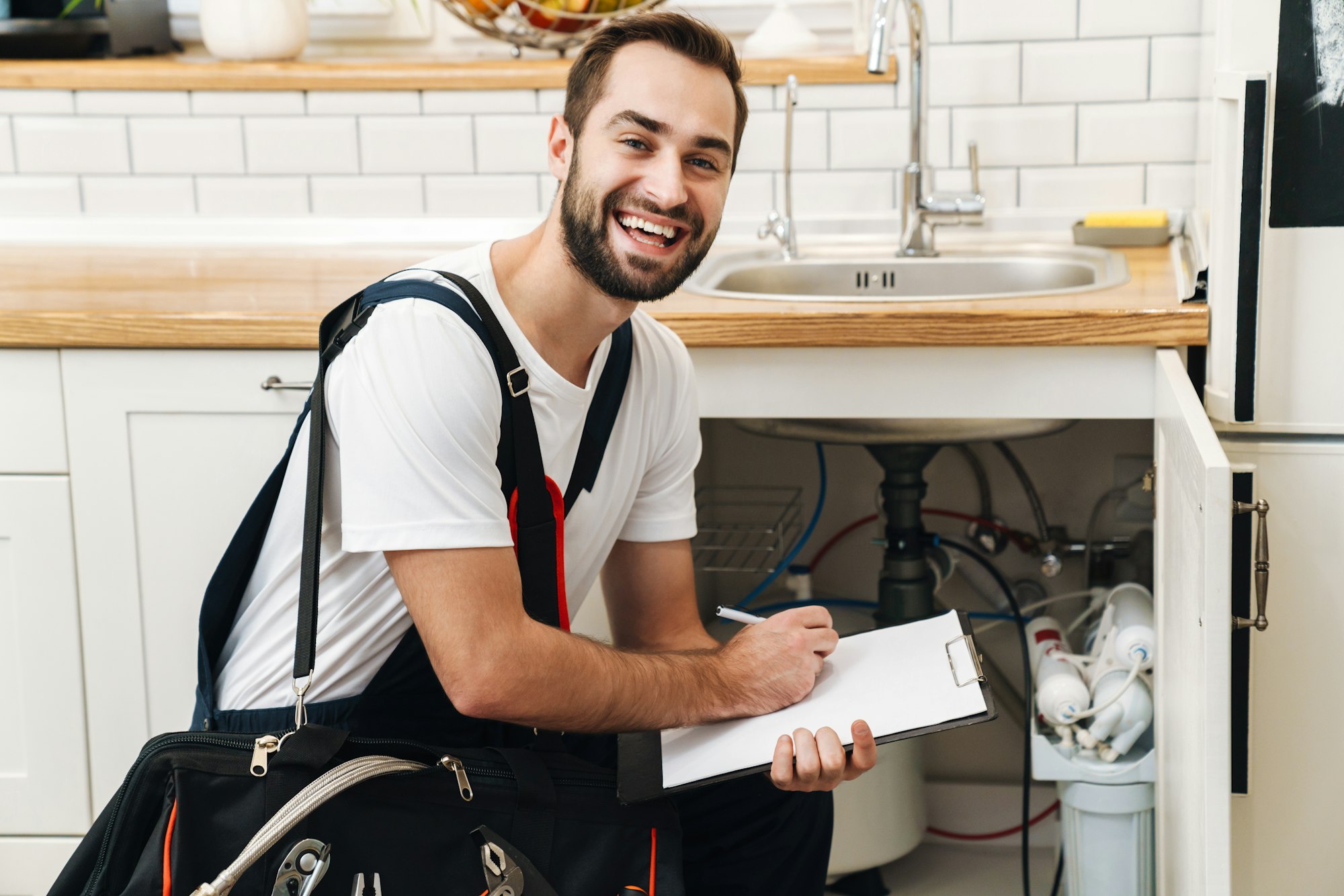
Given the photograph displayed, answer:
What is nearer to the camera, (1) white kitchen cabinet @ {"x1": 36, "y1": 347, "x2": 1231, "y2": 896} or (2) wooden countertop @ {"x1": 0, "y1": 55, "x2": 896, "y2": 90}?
(1) white kitchen cabinet @ {"x1": 36, "y1": 347, "x2": 1231, "y2": 896}

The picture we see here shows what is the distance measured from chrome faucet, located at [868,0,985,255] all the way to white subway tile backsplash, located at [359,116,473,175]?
2.35ft

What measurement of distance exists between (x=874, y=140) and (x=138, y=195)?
4.15 ft

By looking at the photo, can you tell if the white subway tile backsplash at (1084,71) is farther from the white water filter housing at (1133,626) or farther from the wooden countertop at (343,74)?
the white water filter housing at (1133,626)

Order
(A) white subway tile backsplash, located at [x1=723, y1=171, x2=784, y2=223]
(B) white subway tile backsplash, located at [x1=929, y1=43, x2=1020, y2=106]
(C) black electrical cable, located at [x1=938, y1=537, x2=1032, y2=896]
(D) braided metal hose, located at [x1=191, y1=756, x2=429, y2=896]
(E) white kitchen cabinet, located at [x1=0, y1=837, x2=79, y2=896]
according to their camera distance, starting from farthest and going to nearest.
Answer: (A) white subway tile backsplash, located at [x1=723, y1=171, x2=784, y2=223]
(B) white subway tile backsplash, located at [x1=929, y1=43, x2=1020, y2=106]
(C) black electrical cable, located at [x1=938, y1=537, x2=1032, y2=896]
(E) white kitchen cabinet, located at [x1=0, y1=837, x2=79, y2=896]
(D) braided metal hose, located at [x1=191, y1=756, x2=429, y2=896]

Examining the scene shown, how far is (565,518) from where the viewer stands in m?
1.25

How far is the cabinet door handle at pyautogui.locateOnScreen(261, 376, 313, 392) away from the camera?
152cm

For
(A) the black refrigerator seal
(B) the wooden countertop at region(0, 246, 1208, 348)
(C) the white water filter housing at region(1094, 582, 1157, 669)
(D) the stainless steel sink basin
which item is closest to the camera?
(A) the black refrigerator seal

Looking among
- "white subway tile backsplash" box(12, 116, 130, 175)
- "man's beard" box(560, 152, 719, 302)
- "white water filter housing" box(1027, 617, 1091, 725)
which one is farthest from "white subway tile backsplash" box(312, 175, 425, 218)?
"white water filter housing" box(1027, 617, 1091, 725)

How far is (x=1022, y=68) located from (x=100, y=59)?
1579 mm

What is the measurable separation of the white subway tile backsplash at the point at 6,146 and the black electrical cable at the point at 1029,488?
1761 mm

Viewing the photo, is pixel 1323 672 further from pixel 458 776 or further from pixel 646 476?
pixel 458 776

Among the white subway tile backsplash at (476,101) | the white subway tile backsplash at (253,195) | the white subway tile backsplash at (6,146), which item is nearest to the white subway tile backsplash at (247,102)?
the white subway tile backsplash at (253,195)

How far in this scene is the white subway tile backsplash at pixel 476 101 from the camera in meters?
2.13

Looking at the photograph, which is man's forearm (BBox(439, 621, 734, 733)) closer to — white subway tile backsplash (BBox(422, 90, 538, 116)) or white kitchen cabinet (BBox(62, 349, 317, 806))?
white kitchen cabinet (BBox(62, 349, 317, 806))
